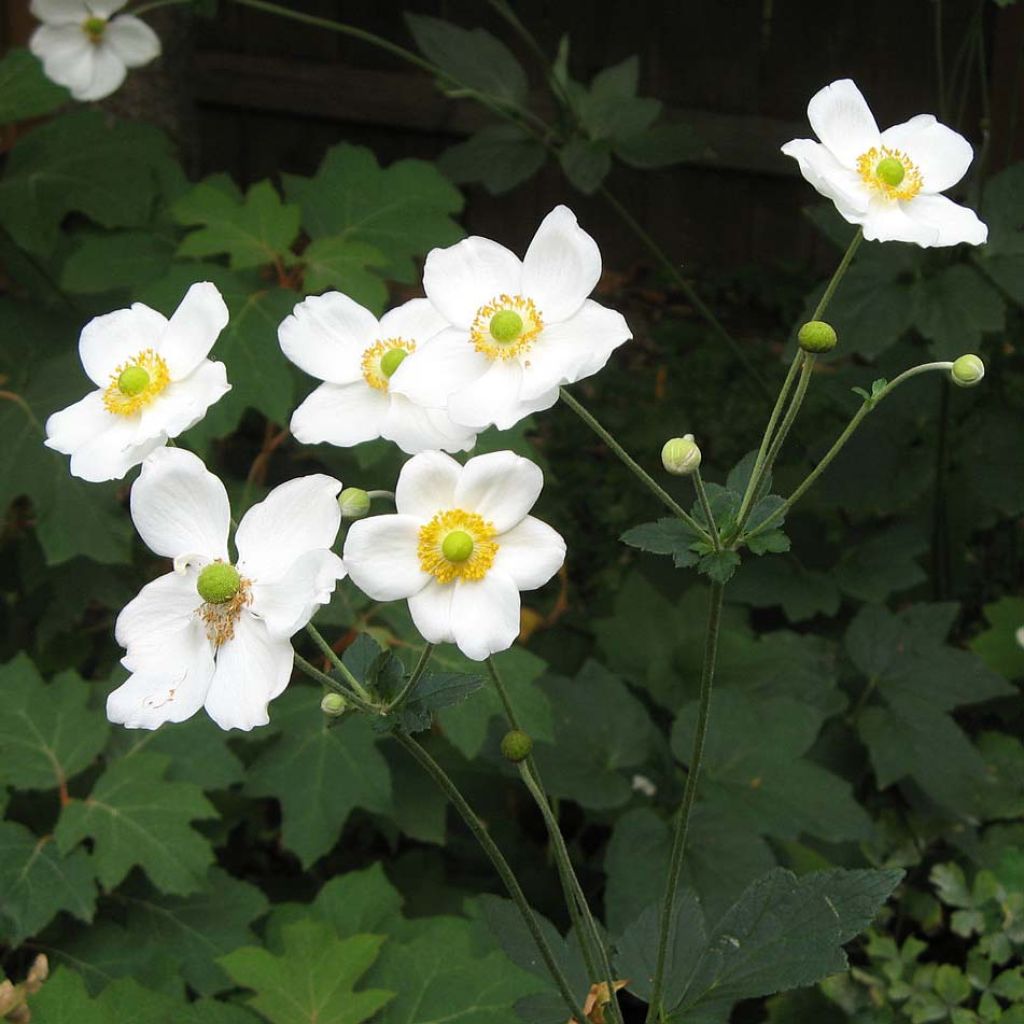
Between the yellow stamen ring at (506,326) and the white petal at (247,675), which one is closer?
the white petal at (247,675)

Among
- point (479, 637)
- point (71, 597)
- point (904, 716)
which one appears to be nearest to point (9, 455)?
point (71, 597)

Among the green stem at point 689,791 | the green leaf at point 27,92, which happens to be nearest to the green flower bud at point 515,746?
the green stem at point 689,791

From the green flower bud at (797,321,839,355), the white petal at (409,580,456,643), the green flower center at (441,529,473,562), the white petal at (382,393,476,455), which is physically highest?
the green flower bud at (797,321,839,355)

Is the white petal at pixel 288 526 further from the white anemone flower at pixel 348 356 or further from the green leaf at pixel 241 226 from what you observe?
the green leaf at pixel 241 226

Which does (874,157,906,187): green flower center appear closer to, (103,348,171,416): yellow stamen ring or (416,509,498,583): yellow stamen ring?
(416,509,498,583): yellow stamen ring

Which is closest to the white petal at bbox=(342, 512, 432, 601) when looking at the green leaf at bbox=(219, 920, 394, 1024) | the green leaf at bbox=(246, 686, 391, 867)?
the green leaf at bbox=(219, 920, 394, 1024)
